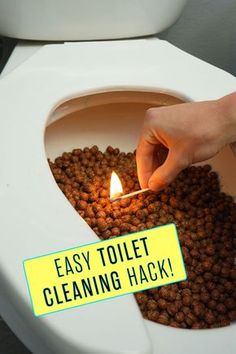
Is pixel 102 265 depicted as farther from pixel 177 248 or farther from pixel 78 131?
pixel 78 131

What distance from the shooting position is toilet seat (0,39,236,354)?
47 centimetres

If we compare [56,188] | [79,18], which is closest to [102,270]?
[56,188]

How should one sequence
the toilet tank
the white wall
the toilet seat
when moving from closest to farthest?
the toilet seat
the toilet tank
the white wall

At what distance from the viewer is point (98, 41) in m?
0.87

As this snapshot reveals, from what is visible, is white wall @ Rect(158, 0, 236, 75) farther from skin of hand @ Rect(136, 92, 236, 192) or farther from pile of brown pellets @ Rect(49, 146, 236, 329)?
skin of hand @ Rect(136, 92, 236, 192)

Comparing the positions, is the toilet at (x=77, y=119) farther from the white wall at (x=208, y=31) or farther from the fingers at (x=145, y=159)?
the white wall at (x=208, y=31)

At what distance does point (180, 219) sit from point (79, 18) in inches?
14.6

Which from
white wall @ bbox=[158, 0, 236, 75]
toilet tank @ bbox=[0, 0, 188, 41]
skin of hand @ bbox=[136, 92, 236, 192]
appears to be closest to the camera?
skin of hand @ bbox=[136, 92, 236, 192]

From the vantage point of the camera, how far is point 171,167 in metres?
0.69

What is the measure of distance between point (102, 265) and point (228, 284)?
297 mm

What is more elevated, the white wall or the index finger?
the white wall

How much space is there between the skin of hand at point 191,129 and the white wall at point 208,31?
541mm

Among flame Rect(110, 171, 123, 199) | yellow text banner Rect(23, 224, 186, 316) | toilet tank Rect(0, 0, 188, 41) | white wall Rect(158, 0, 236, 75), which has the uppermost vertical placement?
white wall Rect(158, 0, 236, 75)

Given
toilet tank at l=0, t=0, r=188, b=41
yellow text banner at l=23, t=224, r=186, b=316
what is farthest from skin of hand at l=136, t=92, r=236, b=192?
toilet tank at l=0, t=0, r=188, b=41
